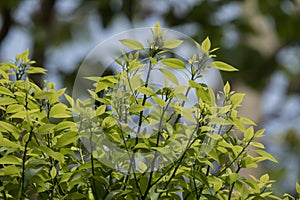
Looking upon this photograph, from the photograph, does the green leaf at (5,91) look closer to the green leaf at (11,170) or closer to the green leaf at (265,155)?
the green leaf at (11,170)

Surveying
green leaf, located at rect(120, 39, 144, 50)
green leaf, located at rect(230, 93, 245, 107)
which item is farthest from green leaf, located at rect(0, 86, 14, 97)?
green leaf, located at rect(230, 93, 245, 107)

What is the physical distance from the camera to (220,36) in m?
3.65

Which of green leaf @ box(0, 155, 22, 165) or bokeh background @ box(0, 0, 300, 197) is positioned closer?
green leaf @ box(0, 155, 22, 165)

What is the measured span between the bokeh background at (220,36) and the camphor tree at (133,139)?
5.77 ft

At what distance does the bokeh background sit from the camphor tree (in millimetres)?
1760

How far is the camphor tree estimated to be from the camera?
2.54 ft

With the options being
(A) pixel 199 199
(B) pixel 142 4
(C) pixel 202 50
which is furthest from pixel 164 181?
(B) pixel 142 4

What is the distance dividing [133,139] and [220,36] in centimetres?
292

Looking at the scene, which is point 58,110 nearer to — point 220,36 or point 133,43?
point 133,43

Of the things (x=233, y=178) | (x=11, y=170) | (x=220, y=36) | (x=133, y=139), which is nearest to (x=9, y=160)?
(x=11, y=170)

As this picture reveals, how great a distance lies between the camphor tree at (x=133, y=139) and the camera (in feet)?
2.54

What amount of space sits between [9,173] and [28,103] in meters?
0.10

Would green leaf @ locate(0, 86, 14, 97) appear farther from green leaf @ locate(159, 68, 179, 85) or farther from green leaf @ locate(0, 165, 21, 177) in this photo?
green leaf @ locate(159, 68, 179, 85)

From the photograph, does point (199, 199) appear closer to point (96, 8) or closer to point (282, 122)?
point (96, 8)
